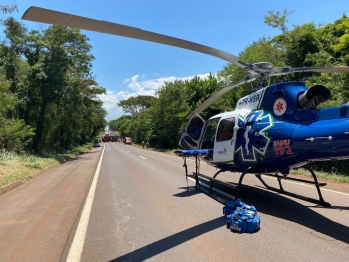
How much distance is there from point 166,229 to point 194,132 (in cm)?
435

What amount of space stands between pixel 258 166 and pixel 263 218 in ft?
4.08

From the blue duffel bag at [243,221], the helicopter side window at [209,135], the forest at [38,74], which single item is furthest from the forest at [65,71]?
the blue duffel bag at [243,221]

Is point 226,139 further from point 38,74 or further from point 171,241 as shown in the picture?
point 38,74

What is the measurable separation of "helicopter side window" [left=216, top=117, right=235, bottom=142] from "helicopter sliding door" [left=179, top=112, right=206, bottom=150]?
1.10 metres

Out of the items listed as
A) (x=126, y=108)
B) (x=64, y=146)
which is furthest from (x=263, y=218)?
(x=126, y=108)

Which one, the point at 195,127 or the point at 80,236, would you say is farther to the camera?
the point at 195,127

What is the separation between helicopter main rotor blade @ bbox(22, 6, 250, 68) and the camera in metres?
3.54

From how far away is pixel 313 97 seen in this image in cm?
588

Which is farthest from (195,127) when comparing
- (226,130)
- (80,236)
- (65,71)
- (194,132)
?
(65,71)

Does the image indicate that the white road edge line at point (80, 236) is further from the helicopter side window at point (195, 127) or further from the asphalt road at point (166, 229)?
the helicopter side window at point (195, 127)

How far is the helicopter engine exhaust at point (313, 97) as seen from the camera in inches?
231

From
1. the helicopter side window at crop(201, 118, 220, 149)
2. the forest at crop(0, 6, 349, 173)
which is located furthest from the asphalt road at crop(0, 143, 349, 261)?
the forest at crop(0, 6, 349, 173)

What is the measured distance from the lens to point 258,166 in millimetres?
6641

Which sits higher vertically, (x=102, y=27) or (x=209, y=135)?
(x=102, y=27)
